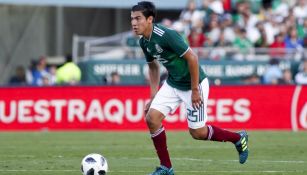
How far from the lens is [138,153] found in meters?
16.4

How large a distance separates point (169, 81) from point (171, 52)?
0.61 m

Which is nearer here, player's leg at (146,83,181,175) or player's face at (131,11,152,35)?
player's face at (131,11,152,35)

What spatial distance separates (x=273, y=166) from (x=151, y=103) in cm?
220

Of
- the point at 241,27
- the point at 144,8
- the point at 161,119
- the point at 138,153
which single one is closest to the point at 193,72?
the point at 161,119

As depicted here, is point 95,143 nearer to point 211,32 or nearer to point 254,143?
point 254,143

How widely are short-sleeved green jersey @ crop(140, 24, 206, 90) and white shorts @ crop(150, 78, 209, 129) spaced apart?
0.28ft

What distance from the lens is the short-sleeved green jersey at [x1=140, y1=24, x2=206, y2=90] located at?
475 inches

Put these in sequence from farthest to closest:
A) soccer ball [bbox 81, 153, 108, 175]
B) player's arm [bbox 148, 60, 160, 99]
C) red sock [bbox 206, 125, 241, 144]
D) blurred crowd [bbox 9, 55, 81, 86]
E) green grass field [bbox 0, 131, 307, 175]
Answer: blurred crowd [bbox 9, 55, 81, 86] < green grass field [bbox 0, 131, 307, 175] < player's arm [bbox 148, 60, 160, 99] < red sock [bbox 206, 125, 241, 144] < soccer ball [bbox 81, 153, 108, 175]

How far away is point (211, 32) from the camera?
27.2 m

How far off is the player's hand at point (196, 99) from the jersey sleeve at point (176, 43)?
503 millimetres

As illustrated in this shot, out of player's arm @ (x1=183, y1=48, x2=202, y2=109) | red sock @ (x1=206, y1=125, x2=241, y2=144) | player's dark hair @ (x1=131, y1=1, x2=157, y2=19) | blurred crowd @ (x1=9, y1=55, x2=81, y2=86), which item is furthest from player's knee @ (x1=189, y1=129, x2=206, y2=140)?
blurred crowd @ (x1=9, y1=55, x2=81, y2=86)

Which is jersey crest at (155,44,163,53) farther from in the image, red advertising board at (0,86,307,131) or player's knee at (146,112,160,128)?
red advertising board at (0,86,307,131)

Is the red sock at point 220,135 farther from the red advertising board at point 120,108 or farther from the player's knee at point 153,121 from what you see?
the red advertising board at point 120,108

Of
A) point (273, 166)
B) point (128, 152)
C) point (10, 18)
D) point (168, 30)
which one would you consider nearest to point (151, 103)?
point (168, 30)
